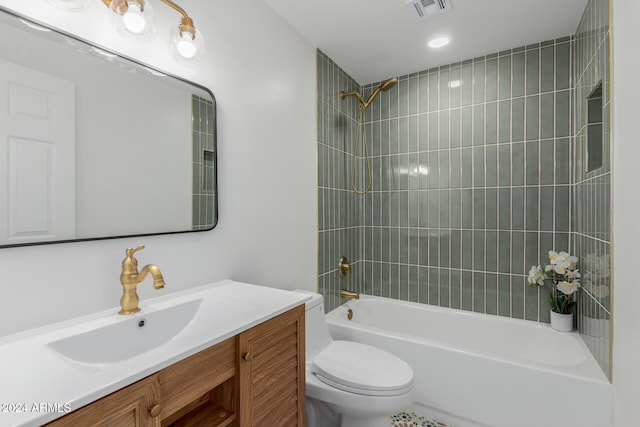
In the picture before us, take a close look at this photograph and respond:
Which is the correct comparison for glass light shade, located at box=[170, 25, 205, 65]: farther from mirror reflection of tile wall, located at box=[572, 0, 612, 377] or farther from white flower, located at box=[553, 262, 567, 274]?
white flower, located at box=[553, 262, 567, 274]

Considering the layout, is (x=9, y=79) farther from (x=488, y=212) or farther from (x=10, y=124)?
(x=488, y=212)

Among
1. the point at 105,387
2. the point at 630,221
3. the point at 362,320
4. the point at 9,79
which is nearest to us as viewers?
the point at 105,387

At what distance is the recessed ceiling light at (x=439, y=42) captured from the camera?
2146 millimetres

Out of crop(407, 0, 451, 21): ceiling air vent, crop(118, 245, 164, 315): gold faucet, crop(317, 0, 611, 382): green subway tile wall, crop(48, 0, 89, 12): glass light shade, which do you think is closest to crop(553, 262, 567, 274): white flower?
crop(317, 0, 611, 382): green subway tile wall

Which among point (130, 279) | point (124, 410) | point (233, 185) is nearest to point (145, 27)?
point (233, 185)

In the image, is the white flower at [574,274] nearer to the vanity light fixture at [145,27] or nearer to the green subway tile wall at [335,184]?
the green subway tile wall at [335,184]

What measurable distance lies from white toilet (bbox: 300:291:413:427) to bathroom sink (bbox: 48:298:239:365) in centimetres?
67

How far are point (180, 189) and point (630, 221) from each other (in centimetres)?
179

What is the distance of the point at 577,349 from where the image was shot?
6.04 ft

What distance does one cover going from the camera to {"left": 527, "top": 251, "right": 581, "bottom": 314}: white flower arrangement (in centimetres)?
197

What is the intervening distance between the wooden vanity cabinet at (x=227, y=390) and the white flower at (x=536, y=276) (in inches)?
70.4

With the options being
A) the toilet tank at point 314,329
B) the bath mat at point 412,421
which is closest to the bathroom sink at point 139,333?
the toilet tank at point 314,329

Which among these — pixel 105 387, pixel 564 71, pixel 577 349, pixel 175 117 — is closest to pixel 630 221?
pixel 577 349

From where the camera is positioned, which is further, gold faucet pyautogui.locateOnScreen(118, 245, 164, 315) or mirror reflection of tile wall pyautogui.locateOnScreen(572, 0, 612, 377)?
mirror reflection of tile wall pyautogui.locateOnScreen(572, 0, 612, 377)
